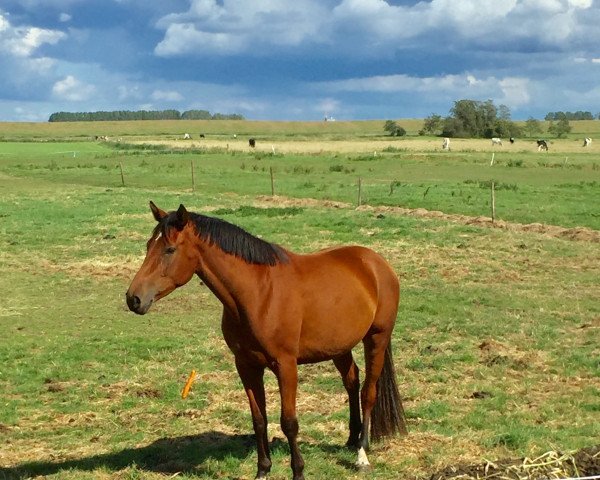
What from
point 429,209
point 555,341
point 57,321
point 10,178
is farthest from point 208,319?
point 10,178

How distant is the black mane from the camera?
5.49 metres

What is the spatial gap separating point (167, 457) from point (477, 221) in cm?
1607

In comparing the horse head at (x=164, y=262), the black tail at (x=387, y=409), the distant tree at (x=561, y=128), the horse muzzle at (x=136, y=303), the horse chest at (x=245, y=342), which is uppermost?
the distant tree at (x=561, y=128)

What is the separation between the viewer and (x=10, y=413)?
7555 mm

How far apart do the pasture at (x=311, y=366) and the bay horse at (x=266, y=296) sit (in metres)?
0.90

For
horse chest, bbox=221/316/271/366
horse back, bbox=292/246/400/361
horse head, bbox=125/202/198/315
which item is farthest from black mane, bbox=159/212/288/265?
horse chest, bbox=221/316/271/366

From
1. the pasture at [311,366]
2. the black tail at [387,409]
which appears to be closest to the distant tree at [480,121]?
the pasture at [311,366]

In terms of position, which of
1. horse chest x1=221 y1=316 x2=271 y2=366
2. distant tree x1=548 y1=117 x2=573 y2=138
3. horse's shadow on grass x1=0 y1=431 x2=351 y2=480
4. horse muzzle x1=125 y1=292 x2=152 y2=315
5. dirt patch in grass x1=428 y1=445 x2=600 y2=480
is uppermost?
distant tree x1=548 y1=117 x2=573 y2=138

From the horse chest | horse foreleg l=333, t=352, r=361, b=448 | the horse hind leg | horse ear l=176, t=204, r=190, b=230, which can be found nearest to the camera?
horse ear l=176, t=204, r=190, b=230

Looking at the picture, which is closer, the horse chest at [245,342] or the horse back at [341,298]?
the horse chest at [245,342]

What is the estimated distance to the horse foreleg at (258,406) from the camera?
572 cm

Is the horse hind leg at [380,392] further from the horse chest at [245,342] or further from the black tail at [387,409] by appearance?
the horse chest at [245,342]

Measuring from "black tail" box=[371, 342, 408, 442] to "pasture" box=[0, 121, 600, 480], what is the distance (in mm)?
138

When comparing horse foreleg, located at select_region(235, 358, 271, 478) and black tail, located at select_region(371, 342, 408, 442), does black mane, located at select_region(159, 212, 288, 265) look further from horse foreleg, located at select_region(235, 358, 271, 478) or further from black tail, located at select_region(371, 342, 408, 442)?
black tail, located at select_region(371, 342, 408, 442)
